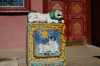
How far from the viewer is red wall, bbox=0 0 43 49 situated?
3.30m

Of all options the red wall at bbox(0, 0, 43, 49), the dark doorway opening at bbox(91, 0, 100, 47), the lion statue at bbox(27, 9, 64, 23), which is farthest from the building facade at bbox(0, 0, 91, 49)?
the lion statue at bbox(27, 9, 64, 23)

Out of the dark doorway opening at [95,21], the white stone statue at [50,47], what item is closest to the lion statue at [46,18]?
the white stone statue at [50,47]

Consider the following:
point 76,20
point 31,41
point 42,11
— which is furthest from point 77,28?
point 31,41

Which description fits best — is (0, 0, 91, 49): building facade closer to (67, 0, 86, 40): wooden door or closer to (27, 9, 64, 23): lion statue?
(67, 0, 86, 40): wooden door

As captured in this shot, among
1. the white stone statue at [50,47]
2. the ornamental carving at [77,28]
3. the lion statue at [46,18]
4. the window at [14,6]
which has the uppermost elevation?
the window at [14,6]

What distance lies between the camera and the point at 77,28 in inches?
154

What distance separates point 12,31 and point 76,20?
72.3 inches

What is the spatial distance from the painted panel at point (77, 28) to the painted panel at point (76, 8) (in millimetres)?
204

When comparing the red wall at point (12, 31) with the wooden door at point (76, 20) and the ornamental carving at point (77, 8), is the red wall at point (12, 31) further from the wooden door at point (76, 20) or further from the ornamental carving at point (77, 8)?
the ornamental carving at point (77, 8)

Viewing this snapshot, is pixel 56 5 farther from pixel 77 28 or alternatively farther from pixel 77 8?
pixel 77 28

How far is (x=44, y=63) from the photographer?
1.66m

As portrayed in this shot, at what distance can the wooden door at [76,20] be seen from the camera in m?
3.87

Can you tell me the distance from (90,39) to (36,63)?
274 centimetres

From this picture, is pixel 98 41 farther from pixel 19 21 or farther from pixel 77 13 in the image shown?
pixel 19 21
